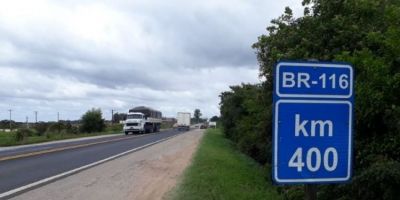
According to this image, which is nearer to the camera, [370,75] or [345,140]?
[345,140]

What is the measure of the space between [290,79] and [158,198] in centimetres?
967

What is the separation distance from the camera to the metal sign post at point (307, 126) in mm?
3758

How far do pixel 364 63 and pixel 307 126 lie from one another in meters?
7.07

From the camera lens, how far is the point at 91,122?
8756cm

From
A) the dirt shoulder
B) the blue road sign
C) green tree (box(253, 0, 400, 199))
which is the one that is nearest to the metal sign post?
the blue road sign

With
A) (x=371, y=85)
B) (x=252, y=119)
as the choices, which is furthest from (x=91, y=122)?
(x=371, y=85)

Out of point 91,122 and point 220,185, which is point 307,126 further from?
point 91,122

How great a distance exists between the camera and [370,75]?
34.3ft

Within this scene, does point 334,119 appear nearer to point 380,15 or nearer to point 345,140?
point 345,140

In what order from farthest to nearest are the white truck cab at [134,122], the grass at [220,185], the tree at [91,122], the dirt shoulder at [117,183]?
the tree at [91,122] < the white truck cab at [134,122] < the dirt shoulder at [117,183] < the grass at [220,185]

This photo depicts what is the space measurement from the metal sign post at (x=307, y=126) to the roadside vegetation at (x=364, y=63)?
3.54 m

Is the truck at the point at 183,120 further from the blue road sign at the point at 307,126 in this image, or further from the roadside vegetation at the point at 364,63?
the blue road sign at the point at 307,126

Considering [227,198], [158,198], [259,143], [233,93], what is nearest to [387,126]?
[227,198]

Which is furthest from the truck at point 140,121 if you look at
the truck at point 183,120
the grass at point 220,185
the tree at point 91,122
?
the grass at point 220,185
